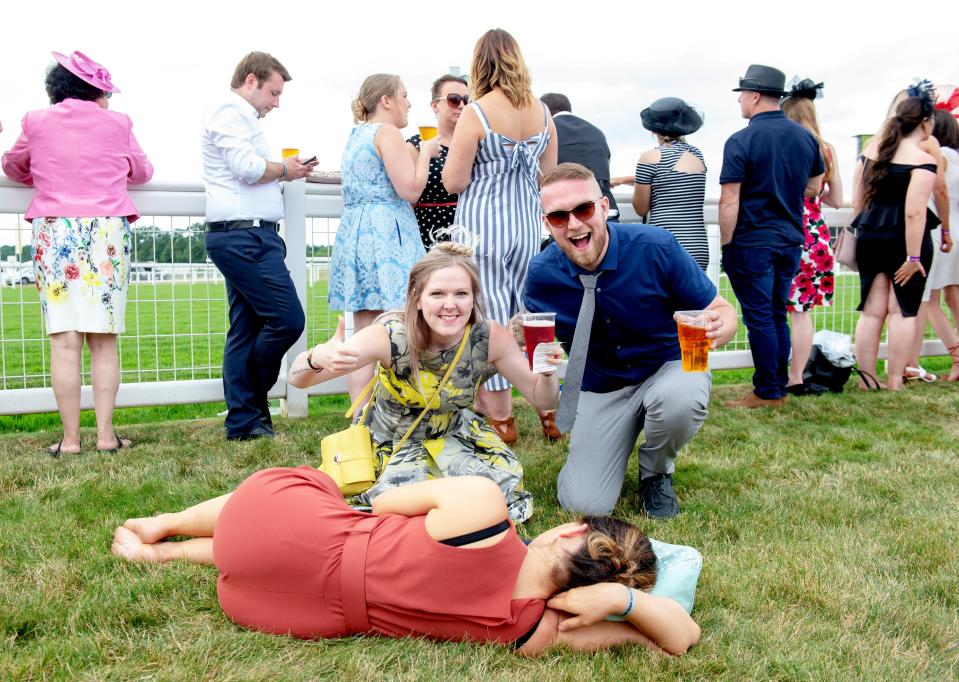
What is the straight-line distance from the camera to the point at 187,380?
5.78m

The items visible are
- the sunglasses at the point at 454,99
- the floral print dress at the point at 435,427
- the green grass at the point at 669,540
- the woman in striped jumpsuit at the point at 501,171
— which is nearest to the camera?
the green grass at the point at 669,540

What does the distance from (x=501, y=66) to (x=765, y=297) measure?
8.49ft

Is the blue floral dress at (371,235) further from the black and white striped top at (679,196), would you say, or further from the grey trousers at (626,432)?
the black and white striped top at (679,196)

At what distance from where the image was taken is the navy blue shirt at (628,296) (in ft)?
12.3

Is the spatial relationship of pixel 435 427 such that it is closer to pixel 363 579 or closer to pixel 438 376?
pixel 438 376

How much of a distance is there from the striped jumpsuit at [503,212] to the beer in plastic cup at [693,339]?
160cm

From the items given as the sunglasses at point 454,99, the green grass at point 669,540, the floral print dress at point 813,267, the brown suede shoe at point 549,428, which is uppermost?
Answer: the sunglasses at point 454,99

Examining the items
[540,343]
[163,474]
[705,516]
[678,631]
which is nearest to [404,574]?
[678,631]

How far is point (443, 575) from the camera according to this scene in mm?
2430

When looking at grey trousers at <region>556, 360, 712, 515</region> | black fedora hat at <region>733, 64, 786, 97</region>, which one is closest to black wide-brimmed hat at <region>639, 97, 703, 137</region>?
black fedora hat at <region>733, 64, 786, 97</region>

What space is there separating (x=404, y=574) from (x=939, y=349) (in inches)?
288

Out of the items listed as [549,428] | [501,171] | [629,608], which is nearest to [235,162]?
[501,171]

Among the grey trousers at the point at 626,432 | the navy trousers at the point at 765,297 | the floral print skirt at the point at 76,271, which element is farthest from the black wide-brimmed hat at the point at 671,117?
the floral print skirt at the point at 76,271

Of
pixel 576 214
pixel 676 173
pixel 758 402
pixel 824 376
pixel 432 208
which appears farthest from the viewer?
pixel 824 376
